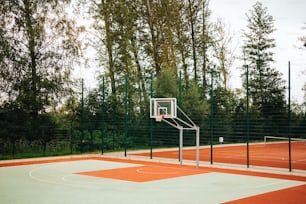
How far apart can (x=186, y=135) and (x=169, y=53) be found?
4.28 metres

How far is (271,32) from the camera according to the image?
26672 millimetres

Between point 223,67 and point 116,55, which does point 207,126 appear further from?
point 223,67

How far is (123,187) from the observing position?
803 cm

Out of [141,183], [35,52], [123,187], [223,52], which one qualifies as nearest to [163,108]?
[141,183]

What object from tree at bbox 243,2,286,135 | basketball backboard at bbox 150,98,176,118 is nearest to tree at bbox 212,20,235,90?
tree at bbox 243,2,286,135

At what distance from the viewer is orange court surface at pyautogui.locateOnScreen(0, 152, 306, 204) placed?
272 inches

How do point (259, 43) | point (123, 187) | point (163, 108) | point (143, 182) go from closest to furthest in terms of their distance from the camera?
point (123, 187) → point (143, 182) → point (163, 108) → point (259, 43)

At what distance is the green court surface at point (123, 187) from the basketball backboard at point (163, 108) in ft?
6.06

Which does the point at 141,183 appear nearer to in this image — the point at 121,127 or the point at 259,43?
the point at 121,127

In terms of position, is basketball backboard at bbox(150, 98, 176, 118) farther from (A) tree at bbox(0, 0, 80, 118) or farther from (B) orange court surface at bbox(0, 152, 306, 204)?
(A) tree at bbox(0, 0, 80, 118)

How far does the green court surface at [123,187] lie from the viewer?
6828 millimetres

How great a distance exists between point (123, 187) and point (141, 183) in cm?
63

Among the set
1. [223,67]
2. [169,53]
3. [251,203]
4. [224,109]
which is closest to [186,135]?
[224,109]

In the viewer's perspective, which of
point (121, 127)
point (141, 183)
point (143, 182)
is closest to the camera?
point (141, 183)
